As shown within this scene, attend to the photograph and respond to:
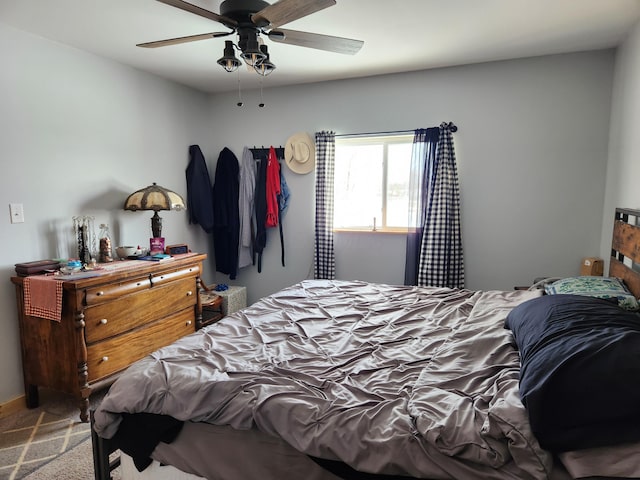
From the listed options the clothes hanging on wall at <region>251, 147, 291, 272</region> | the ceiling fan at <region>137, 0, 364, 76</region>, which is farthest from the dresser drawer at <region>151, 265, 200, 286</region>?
the ceiling fan at <region>137, 0, 364, 76</region>

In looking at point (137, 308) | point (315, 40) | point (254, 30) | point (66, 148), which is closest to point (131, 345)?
point (137, 308)

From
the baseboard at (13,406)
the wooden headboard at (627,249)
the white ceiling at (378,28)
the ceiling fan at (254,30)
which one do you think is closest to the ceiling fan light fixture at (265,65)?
the ceiling fan at (254,30)

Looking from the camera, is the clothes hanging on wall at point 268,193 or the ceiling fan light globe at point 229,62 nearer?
the ceiling fan light globe at point 229,62

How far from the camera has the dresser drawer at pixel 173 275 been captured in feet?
8.93

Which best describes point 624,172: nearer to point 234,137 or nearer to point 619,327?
point 619,327

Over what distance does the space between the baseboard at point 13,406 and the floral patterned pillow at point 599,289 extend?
326 centimetres

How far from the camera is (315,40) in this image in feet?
6.57

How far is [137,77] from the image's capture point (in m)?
3.21

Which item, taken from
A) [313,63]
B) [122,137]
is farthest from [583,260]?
[122,137]

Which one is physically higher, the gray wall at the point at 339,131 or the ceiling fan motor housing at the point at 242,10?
the ceiling fan motor housing at the point at 242,10

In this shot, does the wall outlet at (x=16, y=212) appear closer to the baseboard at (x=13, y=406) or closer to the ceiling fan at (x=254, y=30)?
the baseboard at (x=13, y=406)

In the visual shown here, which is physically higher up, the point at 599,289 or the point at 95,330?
the point at 599,289

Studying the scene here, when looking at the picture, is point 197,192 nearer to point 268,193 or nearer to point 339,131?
point 268,193

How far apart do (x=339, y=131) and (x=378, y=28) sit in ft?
4.12
